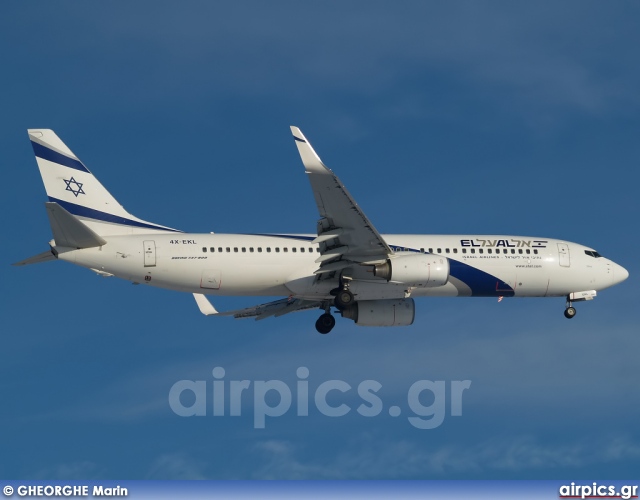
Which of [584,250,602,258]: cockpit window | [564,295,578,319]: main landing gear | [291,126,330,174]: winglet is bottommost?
[564,295,578,319]: main landing gear

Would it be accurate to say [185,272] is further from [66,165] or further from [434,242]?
[434,242]

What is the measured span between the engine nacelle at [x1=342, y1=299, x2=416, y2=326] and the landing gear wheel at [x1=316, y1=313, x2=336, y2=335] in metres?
1.21

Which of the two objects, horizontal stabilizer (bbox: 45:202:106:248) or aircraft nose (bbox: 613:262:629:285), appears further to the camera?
aircraft nose (bbox: 613:262:629:285)

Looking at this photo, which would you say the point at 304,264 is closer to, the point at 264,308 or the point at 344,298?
the point at 344,298

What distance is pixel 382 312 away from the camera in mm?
55406

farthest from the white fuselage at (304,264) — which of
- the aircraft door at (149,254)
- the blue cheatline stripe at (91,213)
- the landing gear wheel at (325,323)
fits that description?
the landing gear wheel at (325,323)

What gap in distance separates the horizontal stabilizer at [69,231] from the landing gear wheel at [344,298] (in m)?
10.6

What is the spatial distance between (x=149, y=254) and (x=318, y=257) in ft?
24.1

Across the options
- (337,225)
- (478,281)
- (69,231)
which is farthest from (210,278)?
(478,281)

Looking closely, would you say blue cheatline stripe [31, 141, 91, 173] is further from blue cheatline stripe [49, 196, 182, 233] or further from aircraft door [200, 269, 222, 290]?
aircraft door [200, 269, 222, 290]

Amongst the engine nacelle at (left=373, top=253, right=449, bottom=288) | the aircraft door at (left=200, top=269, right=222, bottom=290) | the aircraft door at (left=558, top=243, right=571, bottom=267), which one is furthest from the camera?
the aircraft door at (left=558, top=243, right=571, bottom=267)

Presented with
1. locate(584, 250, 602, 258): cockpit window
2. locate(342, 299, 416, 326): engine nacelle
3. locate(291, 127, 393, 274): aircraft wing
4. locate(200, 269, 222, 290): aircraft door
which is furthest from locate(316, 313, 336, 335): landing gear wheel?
locate(584, 250, 602, 258): cockpit window

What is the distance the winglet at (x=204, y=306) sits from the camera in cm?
6053

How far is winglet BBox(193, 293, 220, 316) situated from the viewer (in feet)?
199
